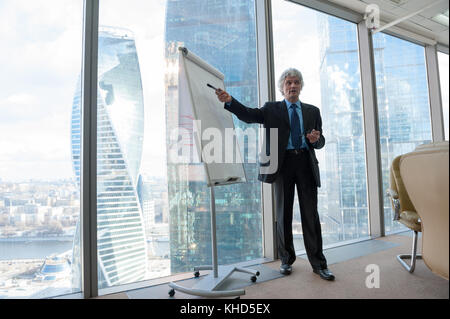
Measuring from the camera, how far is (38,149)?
1.79 meters

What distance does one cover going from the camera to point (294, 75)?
210 centimetres

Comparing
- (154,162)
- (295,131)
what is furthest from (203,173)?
(295,131)

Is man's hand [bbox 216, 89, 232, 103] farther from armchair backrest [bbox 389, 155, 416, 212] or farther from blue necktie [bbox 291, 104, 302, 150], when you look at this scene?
armchair backrest [bbox 389, 155, 416, 212]

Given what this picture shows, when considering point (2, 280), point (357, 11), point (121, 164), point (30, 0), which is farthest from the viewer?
point (357, 11)

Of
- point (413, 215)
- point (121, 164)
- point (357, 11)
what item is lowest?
point (413, 215)

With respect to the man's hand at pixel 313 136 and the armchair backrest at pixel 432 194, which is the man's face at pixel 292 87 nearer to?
the man's hand at pixel 313 136

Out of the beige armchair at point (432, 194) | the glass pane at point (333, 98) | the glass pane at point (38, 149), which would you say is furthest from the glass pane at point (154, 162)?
the beige armchair at point (432, 194)

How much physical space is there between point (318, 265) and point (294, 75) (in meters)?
1.44

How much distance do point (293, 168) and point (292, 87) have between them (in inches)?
24.8

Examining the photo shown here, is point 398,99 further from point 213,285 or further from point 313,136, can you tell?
point 213,285

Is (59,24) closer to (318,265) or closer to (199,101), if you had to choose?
(199,101)

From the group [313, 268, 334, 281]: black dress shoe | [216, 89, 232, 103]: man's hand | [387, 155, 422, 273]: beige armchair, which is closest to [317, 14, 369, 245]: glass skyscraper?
[387, 155, 422, 273]: beige armchair

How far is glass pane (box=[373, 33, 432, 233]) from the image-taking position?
11.2 feet
